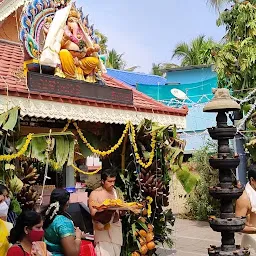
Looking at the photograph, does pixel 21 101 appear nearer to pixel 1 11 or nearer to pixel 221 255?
pixel 221 255

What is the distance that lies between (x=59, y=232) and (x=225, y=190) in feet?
6.39

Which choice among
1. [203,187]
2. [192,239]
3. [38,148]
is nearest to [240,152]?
[203,187]

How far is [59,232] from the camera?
4020 millimetres

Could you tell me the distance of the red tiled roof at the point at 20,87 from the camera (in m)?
5.73

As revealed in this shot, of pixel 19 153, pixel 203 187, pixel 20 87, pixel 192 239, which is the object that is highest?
pixel 20 87

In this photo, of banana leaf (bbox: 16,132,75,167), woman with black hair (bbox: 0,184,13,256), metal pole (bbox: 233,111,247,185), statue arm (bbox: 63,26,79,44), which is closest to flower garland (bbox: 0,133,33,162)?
banana leaf (bbox: 16,132,75,167)

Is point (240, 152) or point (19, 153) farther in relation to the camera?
point (240, 152)

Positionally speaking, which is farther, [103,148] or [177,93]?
[177,93]

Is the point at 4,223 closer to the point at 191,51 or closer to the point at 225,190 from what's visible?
the point at 225,190

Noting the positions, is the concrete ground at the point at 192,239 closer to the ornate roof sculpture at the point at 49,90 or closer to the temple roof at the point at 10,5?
the ornate roof sculpture at the point at 49,90

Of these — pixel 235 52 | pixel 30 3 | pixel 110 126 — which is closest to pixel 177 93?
pixel 235 52

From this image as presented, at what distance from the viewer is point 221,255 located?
16.1ft

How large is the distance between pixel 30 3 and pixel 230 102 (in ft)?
11.3

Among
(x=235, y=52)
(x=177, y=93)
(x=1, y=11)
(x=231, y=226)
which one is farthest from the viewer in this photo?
(x=177, y=93)
